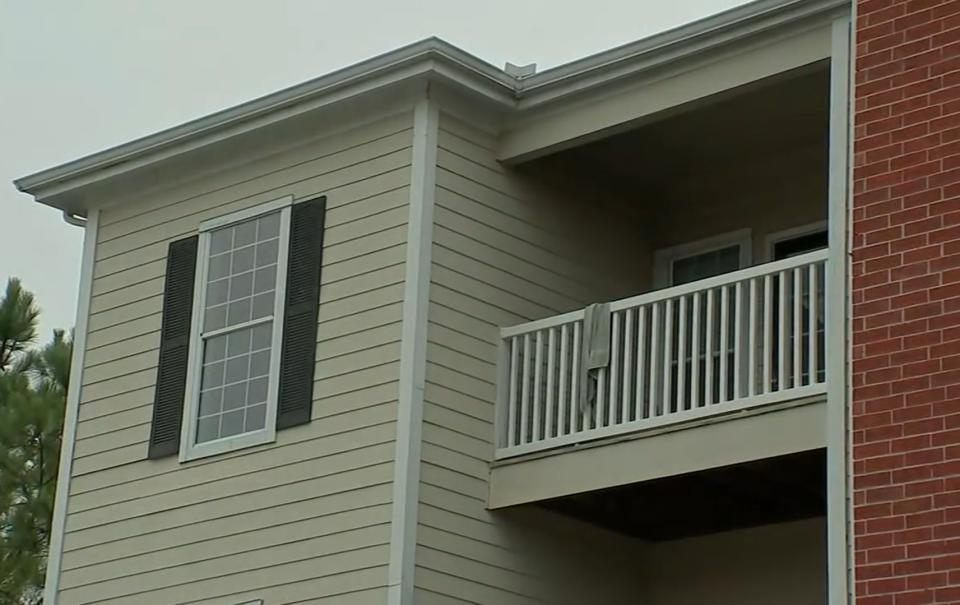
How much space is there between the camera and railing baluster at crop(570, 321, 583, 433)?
14.2 meters

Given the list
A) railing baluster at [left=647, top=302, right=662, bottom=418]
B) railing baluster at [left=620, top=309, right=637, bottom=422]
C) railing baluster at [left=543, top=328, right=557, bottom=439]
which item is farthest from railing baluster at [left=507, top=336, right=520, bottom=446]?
railing baluster at [left=647, top=302, right=662, bottom=418]

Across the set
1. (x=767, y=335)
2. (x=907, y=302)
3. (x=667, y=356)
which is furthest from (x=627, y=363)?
(x=907, y=302)

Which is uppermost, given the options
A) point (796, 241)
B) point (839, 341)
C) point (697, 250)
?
point (697, 250)

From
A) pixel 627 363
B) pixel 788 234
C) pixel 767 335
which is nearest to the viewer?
pixel 767 335

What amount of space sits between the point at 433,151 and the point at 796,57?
302 cm

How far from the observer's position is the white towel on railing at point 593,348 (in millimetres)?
14195

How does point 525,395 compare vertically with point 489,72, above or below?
below

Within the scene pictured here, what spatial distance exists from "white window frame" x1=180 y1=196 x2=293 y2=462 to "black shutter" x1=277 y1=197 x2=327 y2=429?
0.06 metres

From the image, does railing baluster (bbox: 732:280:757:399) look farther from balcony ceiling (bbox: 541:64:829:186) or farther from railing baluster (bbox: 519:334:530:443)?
railing baluster (bbox: 519:334:530:443)

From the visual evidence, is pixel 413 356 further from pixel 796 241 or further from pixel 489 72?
pixel 796 241

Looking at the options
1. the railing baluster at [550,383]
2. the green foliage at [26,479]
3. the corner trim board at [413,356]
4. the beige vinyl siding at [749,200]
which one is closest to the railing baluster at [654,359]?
the railing baluster at [550,383]

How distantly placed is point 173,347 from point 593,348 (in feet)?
12.8

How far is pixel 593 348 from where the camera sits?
14258 millimetres

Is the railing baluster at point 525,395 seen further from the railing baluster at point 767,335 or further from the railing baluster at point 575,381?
the railing baluster at point 767,335
